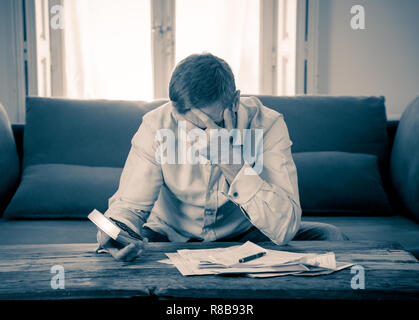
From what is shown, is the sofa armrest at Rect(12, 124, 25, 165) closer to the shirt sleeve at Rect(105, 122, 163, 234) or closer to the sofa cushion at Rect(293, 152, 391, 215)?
the shirt sleeve at Rect(105, 122, 163, 234)

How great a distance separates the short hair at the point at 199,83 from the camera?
1.16 m

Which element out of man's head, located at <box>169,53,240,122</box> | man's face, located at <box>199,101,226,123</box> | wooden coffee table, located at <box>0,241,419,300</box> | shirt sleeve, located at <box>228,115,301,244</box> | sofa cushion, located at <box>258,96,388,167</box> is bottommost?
wooden coffee table, located at <box>0,241,419,300</box>

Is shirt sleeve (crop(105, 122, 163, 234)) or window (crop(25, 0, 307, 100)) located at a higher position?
window (crop(25, 0, 307, 100))

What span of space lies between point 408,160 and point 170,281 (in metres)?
1.45

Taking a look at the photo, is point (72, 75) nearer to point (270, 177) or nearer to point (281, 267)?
point (270, 177)

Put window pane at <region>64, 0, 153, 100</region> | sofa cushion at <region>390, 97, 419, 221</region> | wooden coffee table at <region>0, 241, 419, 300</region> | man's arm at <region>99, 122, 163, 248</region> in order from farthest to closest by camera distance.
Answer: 1. window pane at <region>64, 0, 153, 100</region>
2. sofa cushion at <region>390, 97, 419, 221</region>
3. man's arm at <region>99, 122, 163, 248</region>
4. wooden coffee table at <region>0, 241, 419, 300</region>

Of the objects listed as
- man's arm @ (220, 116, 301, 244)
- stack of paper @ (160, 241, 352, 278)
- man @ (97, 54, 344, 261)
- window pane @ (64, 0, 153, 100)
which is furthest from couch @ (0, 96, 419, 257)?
window pane @ (64, 0, 153, 100)

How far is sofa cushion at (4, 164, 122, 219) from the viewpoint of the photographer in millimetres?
1927

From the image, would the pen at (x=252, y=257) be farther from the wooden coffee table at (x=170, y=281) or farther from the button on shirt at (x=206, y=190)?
the button on shirt at (x=206, y=190)

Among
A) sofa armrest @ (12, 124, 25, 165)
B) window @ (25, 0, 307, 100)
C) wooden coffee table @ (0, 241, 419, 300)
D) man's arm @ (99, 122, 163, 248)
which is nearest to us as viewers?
wooden coffee table @ (0, 241, 419, 300)

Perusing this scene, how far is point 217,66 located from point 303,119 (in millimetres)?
1078

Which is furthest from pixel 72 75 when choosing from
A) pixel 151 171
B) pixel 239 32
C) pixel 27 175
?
pixel 151 171

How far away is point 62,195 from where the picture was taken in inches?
76.4
